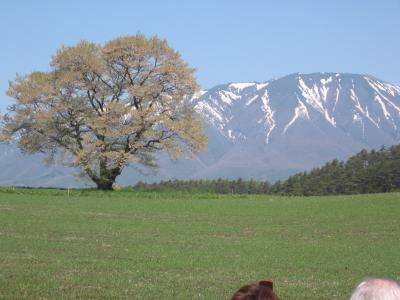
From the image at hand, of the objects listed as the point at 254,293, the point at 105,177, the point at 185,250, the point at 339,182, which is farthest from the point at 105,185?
the point at 254,293

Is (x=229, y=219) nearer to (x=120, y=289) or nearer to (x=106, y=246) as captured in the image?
(x=106, y=246)

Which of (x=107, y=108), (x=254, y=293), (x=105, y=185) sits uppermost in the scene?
(x=107, y=108)

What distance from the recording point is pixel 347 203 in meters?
49.8

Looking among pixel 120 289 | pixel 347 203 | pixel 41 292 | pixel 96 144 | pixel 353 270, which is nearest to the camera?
pixel 41 292

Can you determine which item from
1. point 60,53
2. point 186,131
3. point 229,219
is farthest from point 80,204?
point 60,53

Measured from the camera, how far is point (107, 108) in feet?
199

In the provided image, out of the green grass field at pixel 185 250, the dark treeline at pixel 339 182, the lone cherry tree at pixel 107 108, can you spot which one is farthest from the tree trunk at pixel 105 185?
the dark treeline at pixel 339 182

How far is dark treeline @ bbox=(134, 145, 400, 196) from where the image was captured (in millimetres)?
95438

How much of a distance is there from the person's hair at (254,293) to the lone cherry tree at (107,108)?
181 ft

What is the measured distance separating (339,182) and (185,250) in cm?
8533

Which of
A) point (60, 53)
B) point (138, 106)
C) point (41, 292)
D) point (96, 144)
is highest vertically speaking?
point (60, 53)

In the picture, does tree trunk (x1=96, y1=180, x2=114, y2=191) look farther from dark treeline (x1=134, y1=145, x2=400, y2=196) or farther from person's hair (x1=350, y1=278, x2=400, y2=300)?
person's hair (x1=350, y1=278, x2=400, y2=300)

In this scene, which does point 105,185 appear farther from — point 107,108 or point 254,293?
point 254,293

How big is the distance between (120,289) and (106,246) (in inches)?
332
